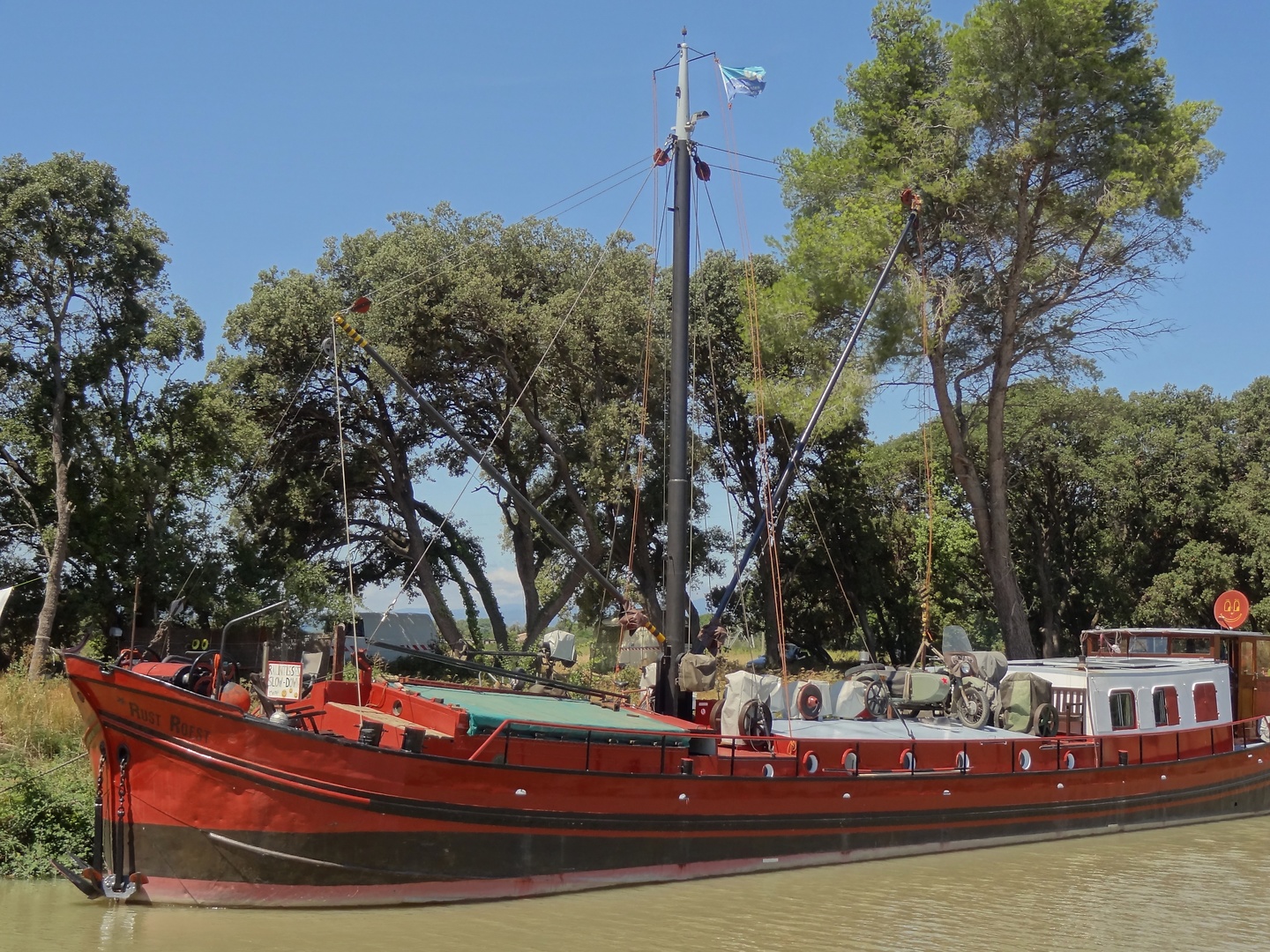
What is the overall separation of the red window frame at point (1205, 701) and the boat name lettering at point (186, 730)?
1502 centimetres

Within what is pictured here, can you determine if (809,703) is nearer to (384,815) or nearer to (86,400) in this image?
(384,815)

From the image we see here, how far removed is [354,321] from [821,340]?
454 inches

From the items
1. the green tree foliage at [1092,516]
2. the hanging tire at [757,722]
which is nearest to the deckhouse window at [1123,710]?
the hanging tire at [757,722]

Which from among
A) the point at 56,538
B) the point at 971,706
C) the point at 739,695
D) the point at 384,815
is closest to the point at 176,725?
the point at 384,815

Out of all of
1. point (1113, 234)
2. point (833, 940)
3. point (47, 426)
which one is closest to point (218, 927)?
point (833, 940)

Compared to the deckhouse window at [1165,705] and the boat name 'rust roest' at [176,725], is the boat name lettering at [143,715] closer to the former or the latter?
the boat name 'rust roest' at [176,725]

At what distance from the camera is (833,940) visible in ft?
34.5

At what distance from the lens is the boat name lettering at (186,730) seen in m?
10.2

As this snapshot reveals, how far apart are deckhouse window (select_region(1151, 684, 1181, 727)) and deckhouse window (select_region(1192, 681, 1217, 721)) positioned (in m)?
→ 0.64

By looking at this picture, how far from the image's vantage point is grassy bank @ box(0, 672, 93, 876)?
1195 cm

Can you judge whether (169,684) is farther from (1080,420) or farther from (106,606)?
(1080,420)

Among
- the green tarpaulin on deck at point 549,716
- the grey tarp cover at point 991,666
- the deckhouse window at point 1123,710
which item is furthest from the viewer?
the deckhouse window at point 1123,710

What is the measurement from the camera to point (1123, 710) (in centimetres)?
1703

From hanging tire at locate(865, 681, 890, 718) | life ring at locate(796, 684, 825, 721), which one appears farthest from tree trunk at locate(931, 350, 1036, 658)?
life ring at locate(796, 684, 825, 721)
